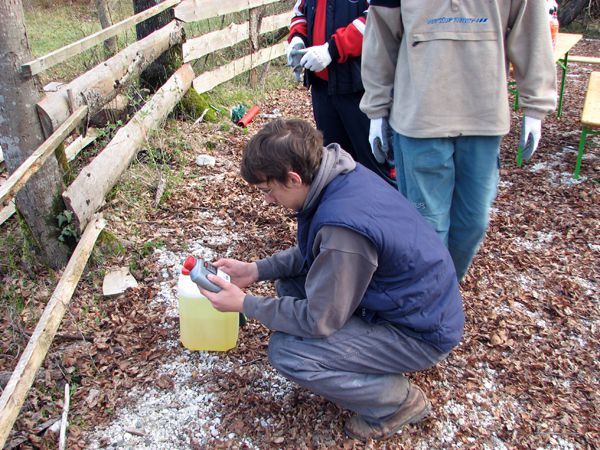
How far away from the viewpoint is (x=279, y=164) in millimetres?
1961

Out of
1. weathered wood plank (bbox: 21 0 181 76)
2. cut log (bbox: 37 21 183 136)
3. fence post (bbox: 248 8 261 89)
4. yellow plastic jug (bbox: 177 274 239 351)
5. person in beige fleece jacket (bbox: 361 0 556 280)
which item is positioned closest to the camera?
person in beige fleece jacket (bbox: 361 0 556 280)

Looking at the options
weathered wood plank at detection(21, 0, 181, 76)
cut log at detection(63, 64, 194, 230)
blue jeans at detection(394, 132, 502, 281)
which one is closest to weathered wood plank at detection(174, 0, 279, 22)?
cut log at detection(63, 64, 194, 230)

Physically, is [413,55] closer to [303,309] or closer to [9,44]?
[303,309]

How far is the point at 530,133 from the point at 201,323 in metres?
1.87

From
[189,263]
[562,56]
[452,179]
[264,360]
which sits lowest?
[264,360]

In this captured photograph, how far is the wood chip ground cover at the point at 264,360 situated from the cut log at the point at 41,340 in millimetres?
222

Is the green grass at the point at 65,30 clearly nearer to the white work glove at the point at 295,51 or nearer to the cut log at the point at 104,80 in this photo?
the cut log at the point at 104,80

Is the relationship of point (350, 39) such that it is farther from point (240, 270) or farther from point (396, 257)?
point (396, 257)

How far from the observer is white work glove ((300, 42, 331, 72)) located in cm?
320

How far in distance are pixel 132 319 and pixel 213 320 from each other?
0.62m

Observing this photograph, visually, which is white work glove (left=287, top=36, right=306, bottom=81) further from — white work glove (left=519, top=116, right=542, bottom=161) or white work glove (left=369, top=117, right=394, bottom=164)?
white work glove (left=519, top=116, right=542, bottom=161)

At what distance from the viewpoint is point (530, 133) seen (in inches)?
104

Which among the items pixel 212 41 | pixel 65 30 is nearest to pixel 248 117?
pixel 212 41

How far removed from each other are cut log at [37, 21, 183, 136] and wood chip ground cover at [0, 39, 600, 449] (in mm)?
784
